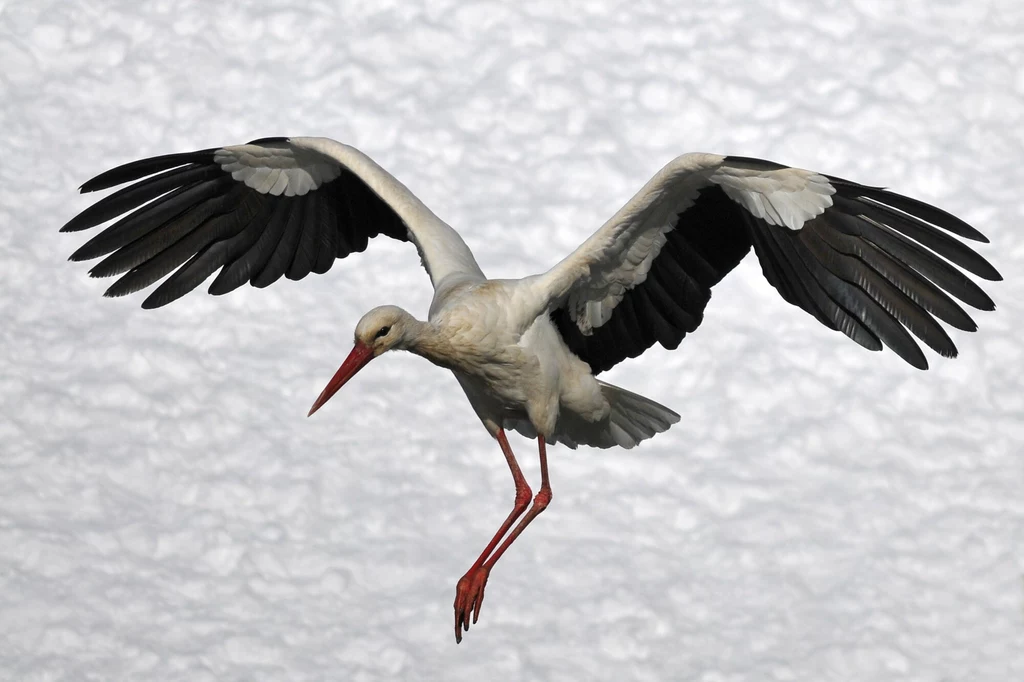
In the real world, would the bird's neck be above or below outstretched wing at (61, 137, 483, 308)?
below

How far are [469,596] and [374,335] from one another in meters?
1.10

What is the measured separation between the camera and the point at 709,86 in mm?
10180

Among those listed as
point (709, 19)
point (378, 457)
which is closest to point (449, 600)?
point (378, 457)

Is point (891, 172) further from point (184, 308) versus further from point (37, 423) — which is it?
point (37, 423)

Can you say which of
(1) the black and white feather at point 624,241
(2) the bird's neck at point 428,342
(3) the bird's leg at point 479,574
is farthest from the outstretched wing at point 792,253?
(3) the bird's leg at point 479,574

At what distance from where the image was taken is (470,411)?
871 centimetres

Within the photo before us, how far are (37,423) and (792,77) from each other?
5.07 metres

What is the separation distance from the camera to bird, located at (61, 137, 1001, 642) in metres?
5.38

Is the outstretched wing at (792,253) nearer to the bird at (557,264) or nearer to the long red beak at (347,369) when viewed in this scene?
the bird at (557,264)

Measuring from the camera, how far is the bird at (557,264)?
5.38 metres

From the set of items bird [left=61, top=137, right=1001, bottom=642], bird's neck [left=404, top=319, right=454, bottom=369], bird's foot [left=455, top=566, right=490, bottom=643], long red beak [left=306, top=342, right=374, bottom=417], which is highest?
bird [left=61, top=137, right=1001, bottom=642]

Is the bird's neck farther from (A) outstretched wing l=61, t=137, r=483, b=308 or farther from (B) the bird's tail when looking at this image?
(B) the bird's tail

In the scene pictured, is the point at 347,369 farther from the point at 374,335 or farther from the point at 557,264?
the point at 557,264

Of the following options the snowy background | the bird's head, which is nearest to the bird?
the bird's head
